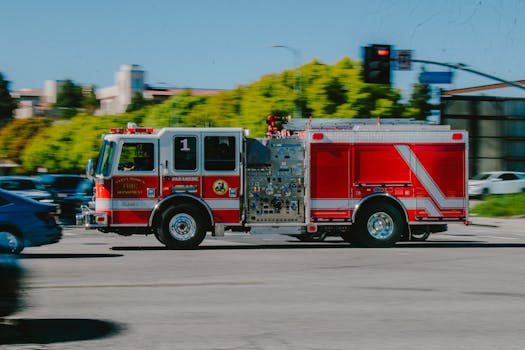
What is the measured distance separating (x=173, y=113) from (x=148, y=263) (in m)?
61.2

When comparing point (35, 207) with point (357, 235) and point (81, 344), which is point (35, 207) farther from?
point (81, 344)

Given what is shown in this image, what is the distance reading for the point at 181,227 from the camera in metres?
18.9

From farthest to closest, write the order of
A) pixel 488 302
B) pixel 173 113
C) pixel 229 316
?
pixel 173 113
pixel 488 302
pixel 229 316

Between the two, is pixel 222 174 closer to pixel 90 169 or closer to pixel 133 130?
pixel 133 130

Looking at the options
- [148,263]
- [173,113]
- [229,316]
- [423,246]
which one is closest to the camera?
[229,316]

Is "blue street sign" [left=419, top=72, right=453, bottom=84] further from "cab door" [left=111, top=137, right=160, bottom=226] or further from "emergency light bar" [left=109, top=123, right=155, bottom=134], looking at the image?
"cab door" [left=111, top=137, right=160, bottom=226]

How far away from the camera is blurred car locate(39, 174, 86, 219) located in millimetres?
29688

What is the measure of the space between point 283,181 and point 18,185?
13032mm

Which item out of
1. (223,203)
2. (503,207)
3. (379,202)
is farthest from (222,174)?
(503,207)

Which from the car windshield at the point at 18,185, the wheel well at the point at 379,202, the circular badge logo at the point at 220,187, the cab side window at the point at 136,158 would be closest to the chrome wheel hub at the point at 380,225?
the wheel well at the point at 379,202

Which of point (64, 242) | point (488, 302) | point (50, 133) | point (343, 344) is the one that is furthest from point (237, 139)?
point (50, 133)

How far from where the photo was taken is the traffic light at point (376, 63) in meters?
27.5

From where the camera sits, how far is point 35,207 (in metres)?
16.2

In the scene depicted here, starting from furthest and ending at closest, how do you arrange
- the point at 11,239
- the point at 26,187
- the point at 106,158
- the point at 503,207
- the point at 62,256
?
the point at 503,207, the point at 26,187, the point at 106,158, the point at 62,256, the point at 11,239
